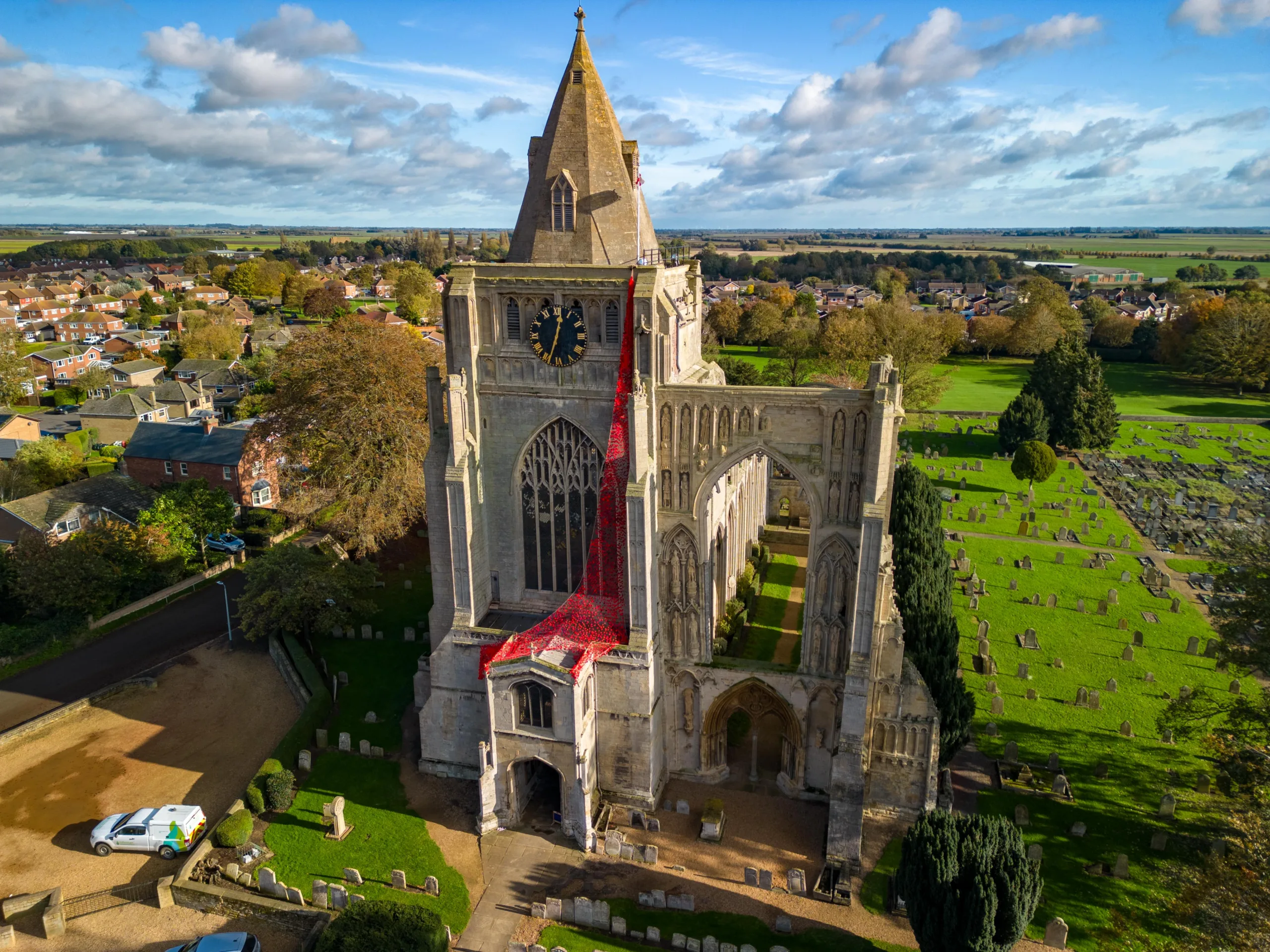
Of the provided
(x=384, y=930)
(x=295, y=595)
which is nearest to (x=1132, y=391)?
(x=295, y=595)

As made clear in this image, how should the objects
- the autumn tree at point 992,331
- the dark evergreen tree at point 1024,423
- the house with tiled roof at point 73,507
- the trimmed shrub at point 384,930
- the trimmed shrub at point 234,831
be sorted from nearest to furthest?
the trimmed shrub at point 384,930, the trimmed shrub at point 234,831, the house with tiled roof at point 73,507, the dark evergreen tree at point 1024,423, the autumn tree at point 992,331

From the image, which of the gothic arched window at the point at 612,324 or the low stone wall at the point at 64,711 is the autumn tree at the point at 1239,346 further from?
the low stone wall at the point at 64,711

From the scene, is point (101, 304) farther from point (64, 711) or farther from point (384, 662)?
point (384, 662)

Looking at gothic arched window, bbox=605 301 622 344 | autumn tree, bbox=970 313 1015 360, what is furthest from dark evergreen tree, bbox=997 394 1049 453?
gothic arched window, bbox=605 301 622 344

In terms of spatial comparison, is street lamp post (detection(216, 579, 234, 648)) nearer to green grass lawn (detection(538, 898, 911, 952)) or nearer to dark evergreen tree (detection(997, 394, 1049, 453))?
green grass lawn (detection(538, 898, 911, 952))

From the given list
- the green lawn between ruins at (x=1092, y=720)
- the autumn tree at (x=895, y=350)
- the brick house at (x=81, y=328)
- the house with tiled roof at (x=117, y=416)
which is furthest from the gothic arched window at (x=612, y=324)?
the brick house at (x=81, y=328)

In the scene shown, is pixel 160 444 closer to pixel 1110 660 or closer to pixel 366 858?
pixel 366 858

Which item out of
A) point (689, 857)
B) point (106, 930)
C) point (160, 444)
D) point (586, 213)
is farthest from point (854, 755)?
point (160, 444)
